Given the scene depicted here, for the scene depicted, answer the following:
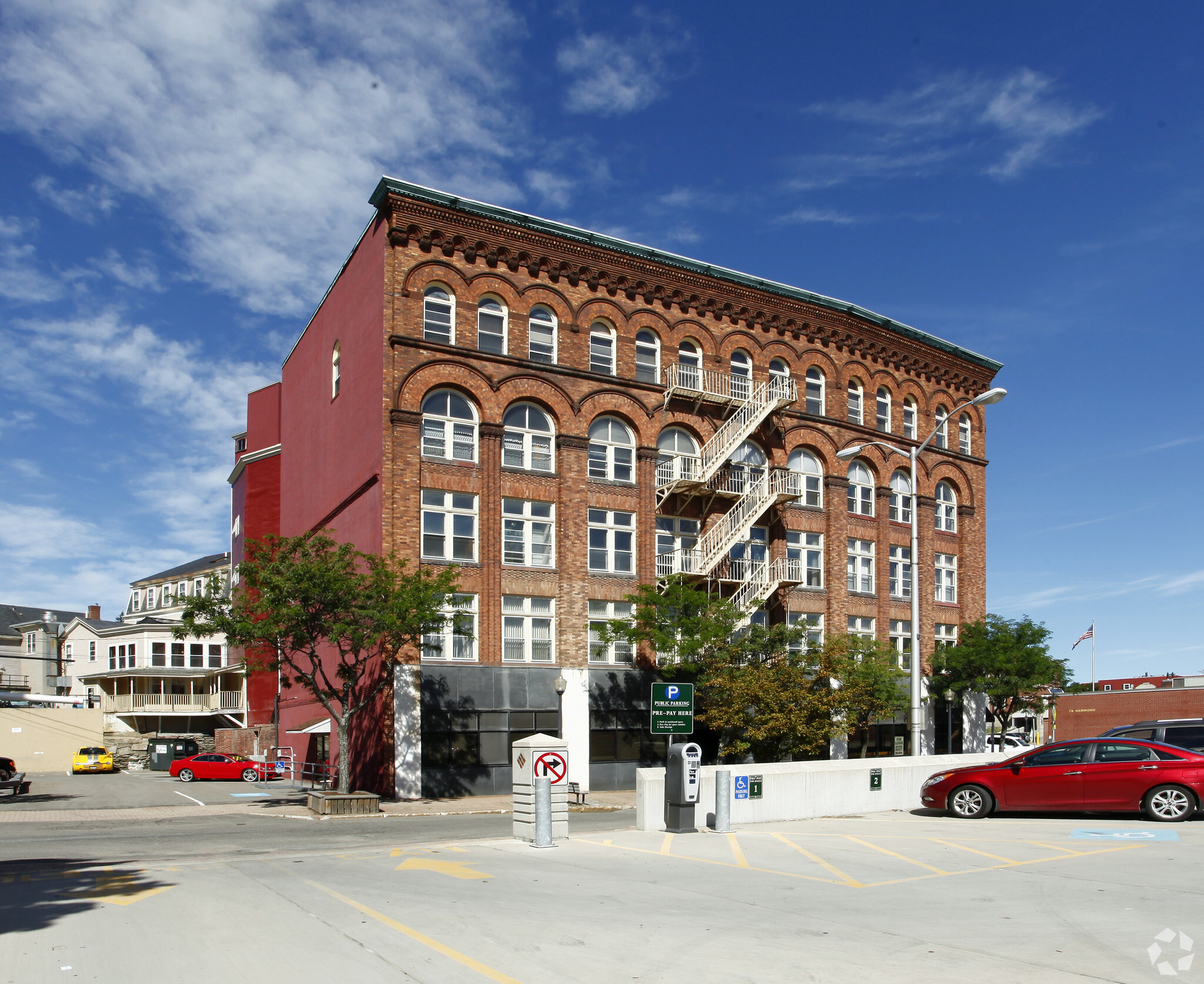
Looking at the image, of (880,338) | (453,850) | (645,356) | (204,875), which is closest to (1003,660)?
(880,338)

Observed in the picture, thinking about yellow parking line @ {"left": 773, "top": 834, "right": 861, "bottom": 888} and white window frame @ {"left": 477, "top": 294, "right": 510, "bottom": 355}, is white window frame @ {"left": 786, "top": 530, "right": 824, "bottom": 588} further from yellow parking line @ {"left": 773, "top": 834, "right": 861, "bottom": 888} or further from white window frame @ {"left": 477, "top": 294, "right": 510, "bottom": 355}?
yellow parking line @ {"left": 773, "top": 834, "right": 861, "bottom": 888}

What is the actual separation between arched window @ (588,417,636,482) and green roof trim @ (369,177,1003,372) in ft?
20.5

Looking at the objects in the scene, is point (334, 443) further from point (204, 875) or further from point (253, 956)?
point (253, 956)

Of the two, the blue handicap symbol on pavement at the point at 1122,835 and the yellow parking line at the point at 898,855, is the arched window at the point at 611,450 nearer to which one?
the yellow parking line at the point at 898,855

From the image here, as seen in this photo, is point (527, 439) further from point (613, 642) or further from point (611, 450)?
point (613, 642)

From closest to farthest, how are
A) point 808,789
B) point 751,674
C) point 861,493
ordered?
point 808,789 → point 751,674 → point 861,493

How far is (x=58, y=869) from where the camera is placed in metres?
15.4

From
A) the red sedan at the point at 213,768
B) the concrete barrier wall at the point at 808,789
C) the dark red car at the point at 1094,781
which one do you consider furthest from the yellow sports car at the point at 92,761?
the dark red car at the point at 1094,781

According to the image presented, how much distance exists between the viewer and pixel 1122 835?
16.2m

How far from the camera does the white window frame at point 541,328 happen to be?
35812mm

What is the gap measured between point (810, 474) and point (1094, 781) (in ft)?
81.7

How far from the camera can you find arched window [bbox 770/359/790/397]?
1588 inches

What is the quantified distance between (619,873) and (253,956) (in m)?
5.59

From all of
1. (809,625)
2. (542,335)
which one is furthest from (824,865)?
(809,625)
